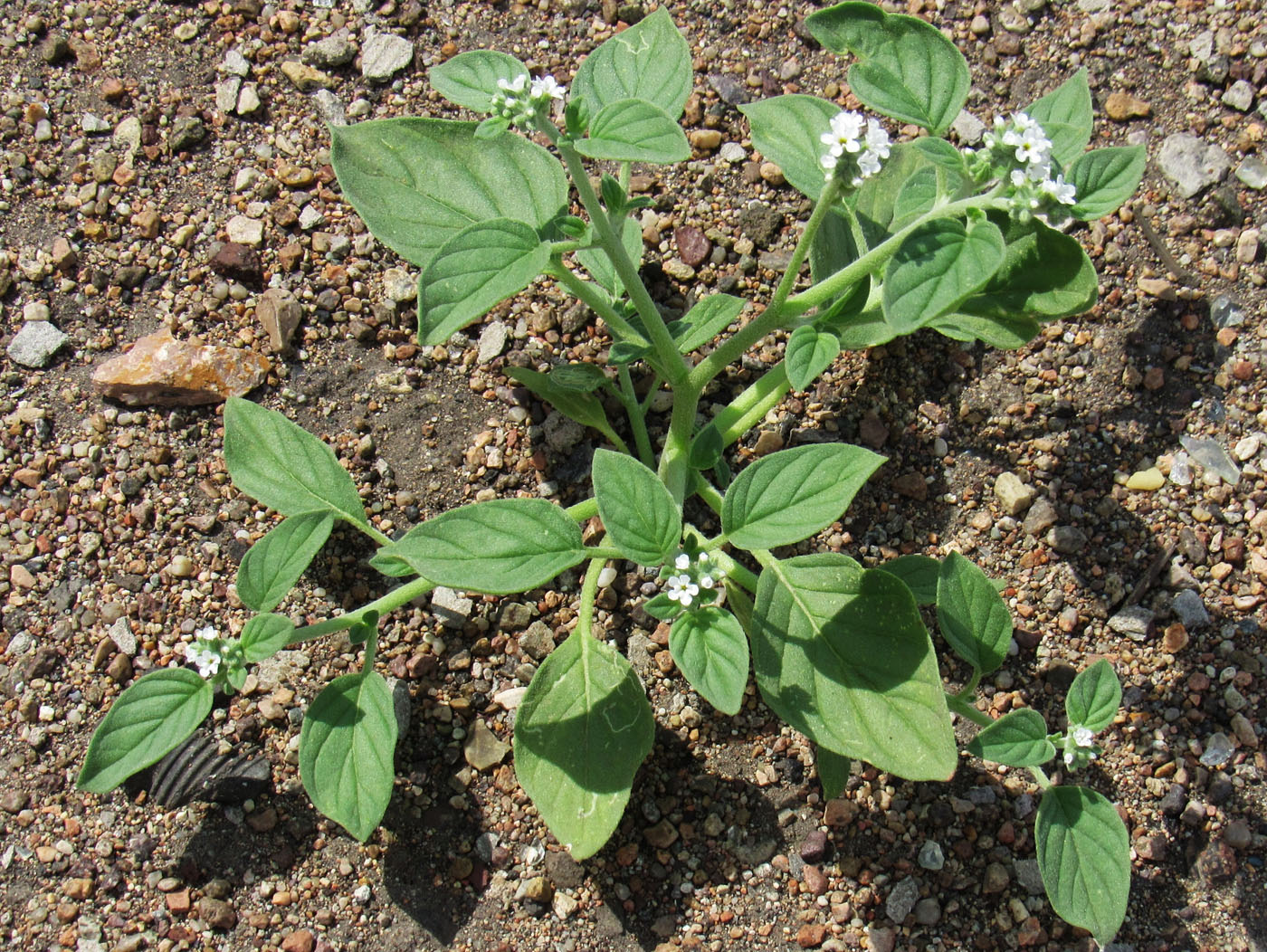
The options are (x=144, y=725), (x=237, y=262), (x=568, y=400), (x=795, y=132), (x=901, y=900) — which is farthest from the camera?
(x=237, y=262)

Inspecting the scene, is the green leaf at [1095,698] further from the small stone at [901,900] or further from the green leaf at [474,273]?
the green leaf at [474,273]

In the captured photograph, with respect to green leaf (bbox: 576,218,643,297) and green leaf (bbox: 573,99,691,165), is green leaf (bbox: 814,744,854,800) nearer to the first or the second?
green leaf (bbox: 576,218,643,297)

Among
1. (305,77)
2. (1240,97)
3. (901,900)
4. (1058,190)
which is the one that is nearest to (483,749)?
(901,900)

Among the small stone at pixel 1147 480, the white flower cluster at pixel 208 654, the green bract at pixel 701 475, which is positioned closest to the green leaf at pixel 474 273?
the green bract at pixel 701 475

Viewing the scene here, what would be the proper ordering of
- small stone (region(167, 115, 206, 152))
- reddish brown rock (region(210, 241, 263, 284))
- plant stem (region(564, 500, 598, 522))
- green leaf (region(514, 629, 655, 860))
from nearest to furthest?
1. green leaf (region(514, 629, 655, 860))
2. plant stem (region(564, 500, 598, 522))
3. reddish brown rock (region(210, 241, 263, 284))
4. small stone (region(167, 115, 206, 152))

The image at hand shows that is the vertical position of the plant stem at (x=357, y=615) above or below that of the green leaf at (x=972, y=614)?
below

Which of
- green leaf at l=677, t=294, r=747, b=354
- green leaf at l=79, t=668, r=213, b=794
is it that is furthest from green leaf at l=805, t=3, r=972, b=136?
green leaf at l=79, t=668, r=213, b=794

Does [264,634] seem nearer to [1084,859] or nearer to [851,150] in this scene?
[851,150]
